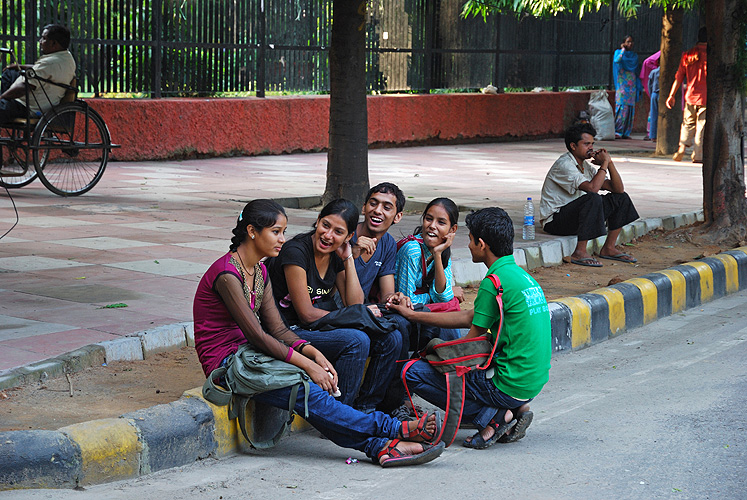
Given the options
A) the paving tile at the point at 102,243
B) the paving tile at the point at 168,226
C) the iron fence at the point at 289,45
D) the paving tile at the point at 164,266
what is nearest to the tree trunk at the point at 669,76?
the iron fence at the point at 289,45

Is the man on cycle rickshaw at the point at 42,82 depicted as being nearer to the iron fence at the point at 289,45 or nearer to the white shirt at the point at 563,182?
the iron fence at the point at 289,45

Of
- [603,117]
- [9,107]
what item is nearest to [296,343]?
[9,107]

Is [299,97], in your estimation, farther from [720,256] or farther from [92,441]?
[92,441]

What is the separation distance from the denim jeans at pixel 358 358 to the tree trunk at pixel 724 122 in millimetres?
5696

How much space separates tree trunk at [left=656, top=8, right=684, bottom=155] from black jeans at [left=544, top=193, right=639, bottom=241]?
9815 millimetres

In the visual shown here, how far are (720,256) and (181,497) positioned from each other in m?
6.07

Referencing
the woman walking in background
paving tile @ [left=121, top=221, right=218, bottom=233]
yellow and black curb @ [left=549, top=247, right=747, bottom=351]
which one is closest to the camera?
yellow and black curb @ [left=549, top=247, right=747, bottom=351]

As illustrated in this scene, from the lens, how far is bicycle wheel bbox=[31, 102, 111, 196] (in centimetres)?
1011

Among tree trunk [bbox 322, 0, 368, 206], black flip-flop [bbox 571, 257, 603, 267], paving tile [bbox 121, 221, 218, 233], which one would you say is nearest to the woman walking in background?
tree trunk [bbox 322, 0, 368, 206]

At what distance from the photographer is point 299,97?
1677 cm

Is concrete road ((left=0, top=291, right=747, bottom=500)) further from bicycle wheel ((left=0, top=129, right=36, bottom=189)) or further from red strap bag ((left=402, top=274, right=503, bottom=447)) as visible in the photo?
bicycle wheel ((left=0, top=129, right=36, bottom=189))

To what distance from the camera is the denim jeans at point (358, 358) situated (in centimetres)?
439

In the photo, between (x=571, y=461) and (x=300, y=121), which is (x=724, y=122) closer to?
(x=571, y=461)

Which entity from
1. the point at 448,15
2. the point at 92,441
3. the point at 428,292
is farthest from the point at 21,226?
the point at 448,15
